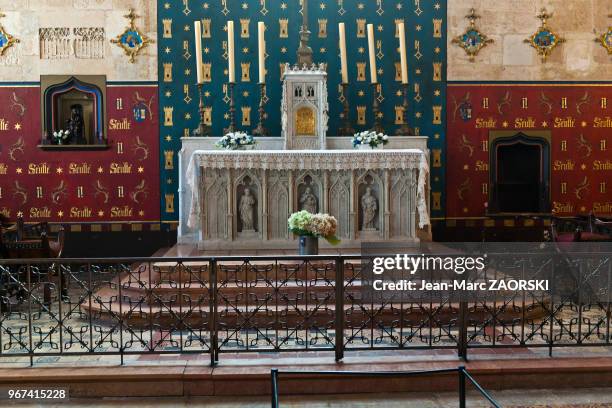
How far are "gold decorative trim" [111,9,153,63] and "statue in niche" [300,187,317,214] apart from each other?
12.3ft

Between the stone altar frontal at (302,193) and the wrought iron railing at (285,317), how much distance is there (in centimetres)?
134

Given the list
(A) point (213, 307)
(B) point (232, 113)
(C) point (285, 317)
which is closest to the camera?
(A) point (213, 307)

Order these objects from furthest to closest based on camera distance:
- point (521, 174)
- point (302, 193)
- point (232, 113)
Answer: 1. point (521, 174)
2. point (232, 113)
3. point (302, 193)

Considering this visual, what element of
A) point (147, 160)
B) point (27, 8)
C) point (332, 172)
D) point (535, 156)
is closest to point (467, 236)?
point (535, 156)

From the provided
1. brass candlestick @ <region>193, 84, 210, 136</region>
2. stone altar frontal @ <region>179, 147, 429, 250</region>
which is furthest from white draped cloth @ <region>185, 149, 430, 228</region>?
brass candlestick @ <region>193, 84, 210, 136</region>

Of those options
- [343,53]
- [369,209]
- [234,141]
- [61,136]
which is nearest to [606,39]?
[343,53]

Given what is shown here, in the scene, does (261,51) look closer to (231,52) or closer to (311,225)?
(231,52)

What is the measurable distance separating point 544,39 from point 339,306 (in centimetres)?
732

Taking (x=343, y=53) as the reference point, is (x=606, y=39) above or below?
above

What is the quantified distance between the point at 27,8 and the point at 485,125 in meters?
7.53

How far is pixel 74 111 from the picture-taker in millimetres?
10320

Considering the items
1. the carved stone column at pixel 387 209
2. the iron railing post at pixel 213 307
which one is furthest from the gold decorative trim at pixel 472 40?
the iron railing post at pixel 213 307

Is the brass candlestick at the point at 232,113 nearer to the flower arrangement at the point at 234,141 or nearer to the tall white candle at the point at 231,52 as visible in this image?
the tall white candle at the point at 231,52

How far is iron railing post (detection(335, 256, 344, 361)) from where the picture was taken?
5180 mm
